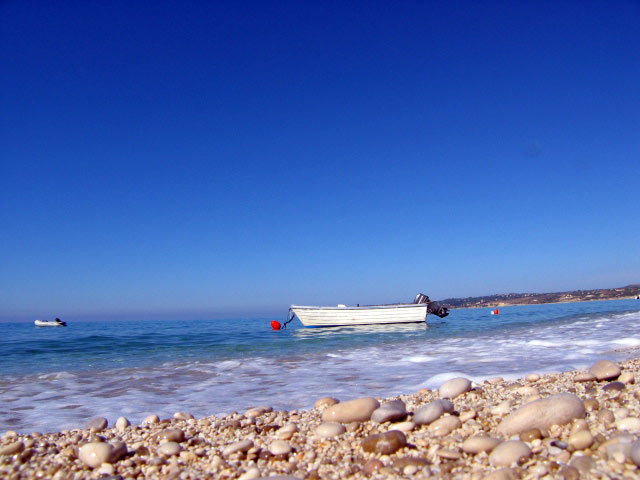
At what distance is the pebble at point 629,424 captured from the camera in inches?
114

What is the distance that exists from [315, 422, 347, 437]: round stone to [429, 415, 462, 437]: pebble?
0.72 m

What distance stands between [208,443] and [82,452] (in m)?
0.94

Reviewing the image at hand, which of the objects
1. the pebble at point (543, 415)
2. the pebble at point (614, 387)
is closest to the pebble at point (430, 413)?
the pebble at point (543, 415)

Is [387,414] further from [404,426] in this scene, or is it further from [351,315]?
[351,315]

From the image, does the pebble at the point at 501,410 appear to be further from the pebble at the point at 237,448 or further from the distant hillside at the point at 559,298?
the distant hillside at the point at 559,298

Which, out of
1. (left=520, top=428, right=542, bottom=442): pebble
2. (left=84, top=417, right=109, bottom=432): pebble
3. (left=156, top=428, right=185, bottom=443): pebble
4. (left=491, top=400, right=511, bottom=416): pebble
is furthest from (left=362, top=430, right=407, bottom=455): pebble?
(left=84, top=417, right=109, bottom=432): pebble

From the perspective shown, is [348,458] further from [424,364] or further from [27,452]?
[424,364]

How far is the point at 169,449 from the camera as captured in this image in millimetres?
3377

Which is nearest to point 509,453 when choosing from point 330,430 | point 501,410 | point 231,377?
point 501,410

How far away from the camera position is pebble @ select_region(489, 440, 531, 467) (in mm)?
2582

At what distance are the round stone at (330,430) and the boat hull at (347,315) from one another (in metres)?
24.3

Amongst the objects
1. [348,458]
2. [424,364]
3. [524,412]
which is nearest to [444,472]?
[348,458]

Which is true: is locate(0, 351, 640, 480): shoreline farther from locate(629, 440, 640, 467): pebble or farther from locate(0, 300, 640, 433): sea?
locate(0, 300, 640, 433): sea

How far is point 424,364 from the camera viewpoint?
9.35m
